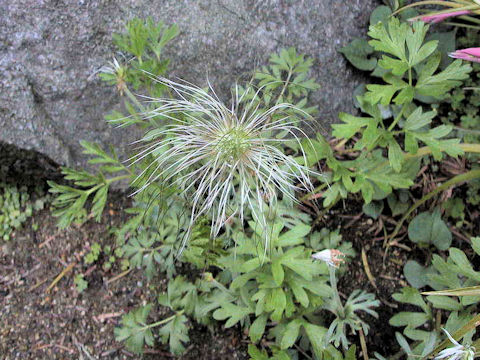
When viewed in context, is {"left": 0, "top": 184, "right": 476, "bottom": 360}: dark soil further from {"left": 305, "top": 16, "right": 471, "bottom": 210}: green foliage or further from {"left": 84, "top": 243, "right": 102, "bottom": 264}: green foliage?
{"left": 305, "top": 16, "right": 471, "bottom": 210}: green foliage

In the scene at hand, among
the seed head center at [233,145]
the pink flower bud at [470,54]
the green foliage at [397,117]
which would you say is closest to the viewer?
the seed head center at [233,145]

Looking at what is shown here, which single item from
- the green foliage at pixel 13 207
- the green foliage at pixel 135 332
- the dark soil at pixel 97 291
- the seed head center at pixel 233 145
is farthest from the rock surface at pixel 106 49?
the green foliage at pixel 135 332

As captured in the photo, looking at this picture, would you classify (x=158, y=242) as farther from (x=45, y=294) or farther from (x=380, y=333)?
(x=380, y=333)

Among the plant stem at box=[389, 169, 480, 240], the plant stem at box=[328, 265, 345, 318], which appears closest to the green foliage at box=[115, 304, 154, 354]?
the plant stem at box=[328, 265, 345, 318]

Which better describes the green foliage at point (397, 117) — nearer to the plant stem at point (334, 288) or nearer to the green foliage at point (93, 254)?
the plant stem at point (334, 288)

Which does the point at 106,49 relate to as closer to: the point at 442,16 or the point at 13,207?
the point at 13,207
